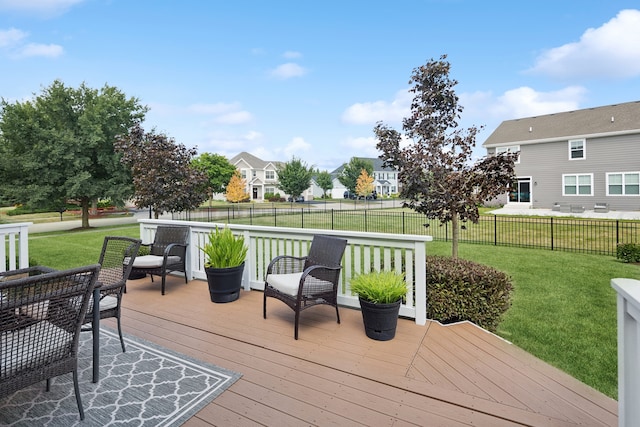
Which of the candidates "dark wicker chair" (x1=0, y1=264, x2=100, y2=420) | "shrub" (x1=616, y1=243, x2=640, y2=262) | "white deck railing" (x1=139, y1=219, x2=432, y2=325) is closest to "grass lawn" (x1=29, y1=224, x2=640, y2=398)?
"shrub" (x1=616, y1=243, x2=640, y2=262)

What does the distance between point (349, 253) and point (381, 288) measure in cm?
101

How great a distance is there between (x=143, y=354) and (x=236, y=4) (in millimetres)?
8859

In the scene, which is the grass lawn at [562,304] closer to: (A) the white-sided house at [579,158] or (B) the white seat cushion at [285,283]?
(B) the white seat cushion at [285,283]

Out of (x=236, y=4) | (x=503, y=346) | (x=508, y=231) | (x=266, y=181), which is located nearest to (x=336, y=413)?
(x=503, y=346)

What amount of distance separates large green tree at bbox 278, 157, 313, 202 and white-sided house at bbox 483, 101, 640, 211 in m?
19.7

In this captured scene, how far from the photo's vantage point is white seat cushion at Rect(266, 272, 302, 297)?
327 cm

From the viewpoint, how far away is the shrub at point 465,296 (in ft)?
11.8

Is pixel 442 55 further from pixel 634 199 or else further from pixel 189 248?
pixel 634 199

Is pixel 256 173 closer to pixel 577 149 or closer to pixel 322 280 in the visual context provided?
pixel 577 149

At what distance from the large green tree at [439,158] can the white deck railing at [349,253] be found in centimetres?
90

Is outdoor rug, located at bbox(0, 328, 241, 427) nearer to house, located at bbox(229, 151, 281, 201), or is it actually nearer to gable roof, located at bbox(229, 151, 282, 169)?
house, located at bbox(229, 151, 281, 201)

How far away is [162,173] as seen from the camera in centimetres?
816

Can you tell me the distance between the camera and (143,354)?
9.48 ft

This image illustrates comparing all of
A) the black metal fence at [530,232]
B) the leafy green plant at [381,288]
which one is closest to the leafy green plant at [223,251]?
the leafy green plant at [381,288]
